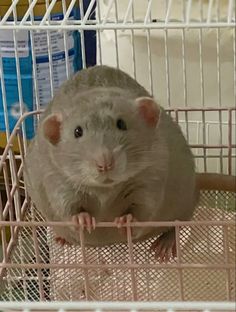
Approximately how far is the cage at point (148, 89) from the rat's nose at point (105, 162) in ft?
0.62

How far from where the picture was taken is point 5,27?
1.28 meters

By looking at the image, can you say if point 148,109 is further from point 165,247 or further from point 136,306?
point 136,306

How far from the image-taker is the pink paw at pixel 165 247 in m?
1.29

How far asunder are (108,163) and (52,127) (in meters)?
0.15

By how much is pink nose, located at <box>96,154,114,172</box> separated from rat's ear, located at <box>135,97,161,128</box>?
0.15 meters

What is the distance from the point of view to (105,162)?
1.03m

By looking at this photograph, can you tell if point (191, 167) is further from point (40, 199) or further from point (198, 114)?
point (198, 114)

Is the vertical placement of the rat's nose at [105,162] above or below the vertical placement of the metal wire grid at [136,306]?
above

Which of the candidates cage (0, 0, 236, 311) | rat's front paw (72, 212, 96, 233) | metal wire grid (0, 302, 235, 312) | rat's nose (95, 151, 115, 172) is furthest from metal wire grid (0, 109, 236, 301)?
metal wire grid (0, 302, 235, 312)

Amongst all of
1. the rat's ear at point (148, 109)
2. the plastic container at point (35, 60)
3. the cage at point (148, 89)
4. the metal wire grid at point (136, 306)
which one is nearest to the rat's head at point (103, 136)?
the rat's ear at point (148, 109)

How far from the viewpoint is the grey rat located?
1.08 meters

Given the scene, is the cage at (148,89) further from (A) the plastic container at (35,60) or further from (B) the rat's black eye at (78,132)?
(B) the rat's black eye at (78,132)

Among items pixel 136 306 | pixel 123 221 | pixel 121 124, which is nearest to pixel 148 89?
pixel 121 124

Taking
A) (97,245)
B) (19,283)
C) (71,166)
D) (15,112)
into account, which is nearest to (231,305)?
(71,166)
